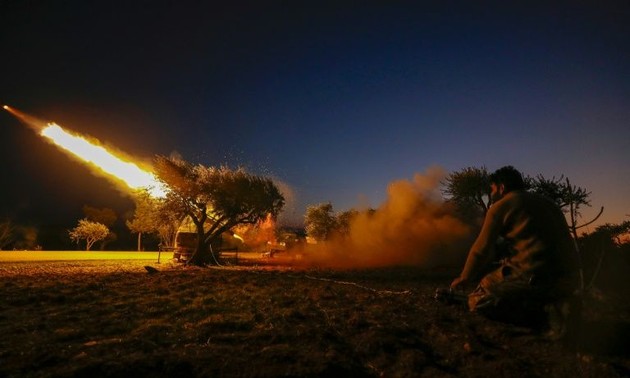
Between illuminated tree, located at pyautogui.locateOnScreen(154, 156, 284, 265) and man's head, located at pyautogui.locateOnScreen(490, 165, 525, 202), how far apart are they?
23.1 m

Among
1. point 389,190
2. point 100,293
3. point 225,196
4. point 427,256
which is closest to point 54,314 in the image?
point 100,293

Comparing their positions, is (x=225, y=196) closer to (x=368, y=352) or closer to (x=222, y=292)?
(x=222, y=292)

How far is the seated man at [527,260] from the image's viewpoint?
4543 millimetres

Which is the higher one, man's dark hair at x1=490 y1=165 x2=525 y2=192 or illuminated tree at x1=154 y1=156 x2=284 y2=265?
illuminated tree at x1=154 y1=156 x2=284 y2=265

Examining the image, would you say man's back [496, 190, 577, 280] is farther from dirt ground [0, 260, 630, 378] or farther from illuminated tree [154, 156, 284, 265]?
illuminated tree [154, 156, 284, 265]

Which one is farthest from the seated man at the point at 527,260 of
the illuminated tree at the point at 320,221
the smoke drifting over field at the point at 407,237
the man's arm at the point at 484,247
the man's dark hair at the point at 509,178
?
the illuminated tree at the point at 320,221

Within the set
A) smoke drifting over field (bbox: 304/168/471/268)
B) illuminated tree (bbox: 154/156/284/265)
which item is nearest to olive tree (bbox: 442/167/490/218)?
smoke drifting over field (bbox: 304/168/471/268)

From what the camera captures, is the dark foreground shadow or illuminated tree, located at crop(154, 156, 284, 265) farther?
illuminated tree, located at crop(154, 156, 284, 265)

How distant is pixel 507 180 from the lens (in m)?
5.32

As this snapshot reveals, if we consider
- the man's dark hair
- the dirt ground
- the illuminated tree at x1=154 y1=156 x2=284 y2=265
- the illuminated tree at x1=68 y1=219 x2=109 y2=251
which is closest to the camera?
the dirt ground

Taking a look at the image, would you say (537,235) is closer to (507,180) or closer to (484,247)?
(484,247)

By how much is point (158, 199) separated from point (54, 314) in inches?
815

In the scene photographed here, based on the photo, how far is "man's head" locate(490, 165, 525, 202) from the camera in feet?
17.4

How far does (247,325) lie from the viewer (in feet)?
22.1
